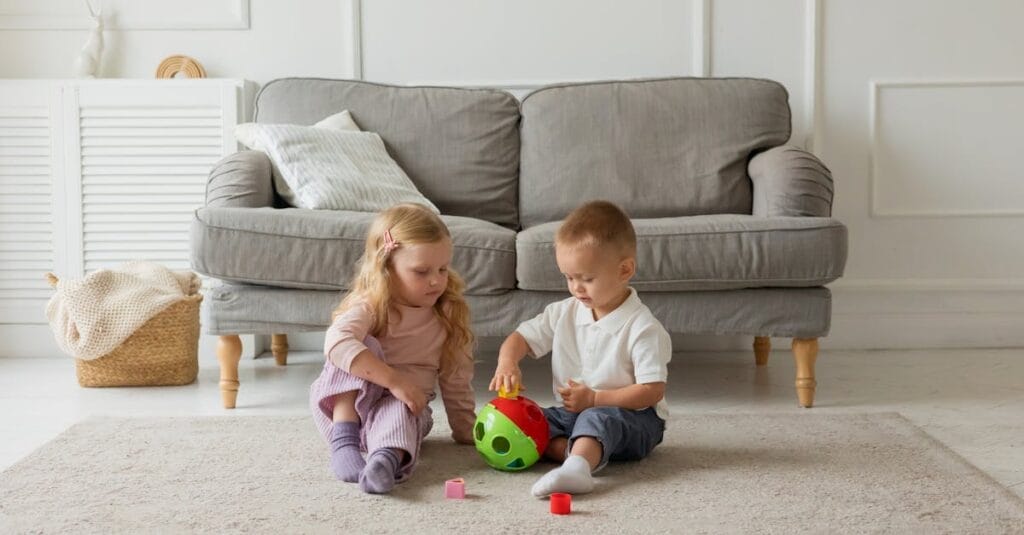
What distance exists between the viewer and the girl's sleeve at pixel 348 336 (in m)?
2.03

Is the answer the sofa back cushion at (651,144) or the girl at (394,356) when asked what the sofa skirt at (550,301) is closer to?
the girl at (394,356)

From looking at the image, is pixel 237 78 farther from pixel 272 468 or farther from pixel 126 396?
pixel 272 468

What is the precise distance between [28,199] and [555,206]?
166 cm

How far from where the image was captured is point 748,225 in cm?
265

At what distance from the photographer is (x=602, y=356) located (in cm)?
213

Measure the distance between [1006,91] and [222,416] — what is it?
2.58m

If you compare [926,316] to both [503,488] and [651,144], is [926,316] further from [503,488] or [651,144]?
[503,488]

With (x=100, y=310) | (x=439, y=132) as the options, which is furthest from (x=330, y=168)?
(x=100, y=310)

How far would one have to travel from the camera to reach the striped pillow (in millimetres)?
2969

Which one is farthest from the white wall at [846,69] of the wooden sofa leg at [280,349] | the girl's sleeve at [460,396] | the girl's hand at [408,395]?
the girl's hand at [408,395]

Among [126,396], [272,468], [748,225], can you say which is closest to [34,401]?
[126,396]

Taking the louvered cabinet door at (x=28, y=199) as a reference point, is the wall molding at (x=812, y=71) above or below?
above

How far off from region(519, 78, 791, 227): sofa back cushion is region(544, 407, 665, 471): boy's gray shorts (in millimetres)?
1158

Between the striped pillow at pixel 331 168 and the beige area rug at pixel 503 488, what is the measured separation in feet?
2.50
